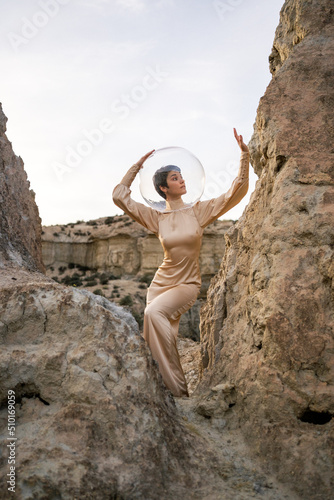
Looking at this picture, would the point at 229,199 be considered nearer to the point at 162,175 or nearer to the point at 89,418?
the point at 162,175

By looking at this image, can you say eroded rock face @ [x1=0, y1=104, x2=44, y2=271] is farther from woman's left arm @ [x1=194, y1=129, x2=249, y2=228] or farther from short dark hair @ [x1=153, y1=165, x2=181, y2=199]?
woman's left arm @ [x1=194, y1=129, x2=249, y2=228]

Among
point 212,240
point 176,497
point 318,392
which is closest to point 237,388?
point 318,392

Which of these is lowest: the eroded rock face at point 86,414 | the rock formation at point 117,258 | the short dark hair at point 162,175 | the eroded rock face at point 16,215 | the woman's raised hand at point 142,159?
the rock formation at point 117,258

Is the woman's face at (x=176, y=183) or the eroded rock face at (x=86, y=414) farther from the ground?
the woman's face at (x=176, y=183)

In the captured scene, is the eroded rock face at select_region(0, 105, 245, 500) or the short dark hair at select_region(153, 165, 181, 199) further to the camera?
the short dark hair at select_region(153, 165, 181, 199)

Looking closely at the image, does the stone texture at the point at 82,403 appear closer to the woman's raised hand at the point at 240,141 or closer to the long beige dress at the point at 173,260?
the long beige dress at the point at 173,260

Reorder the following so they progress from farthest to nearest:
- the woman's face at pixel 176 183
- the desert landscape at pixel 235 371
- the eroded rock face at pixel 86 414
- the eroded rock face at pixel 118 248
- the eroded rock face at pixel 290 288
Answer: the eroded rock face at pixel 118 248 < the woman's face at pixel 176 183 < the eroded rock face at pixel 290 288 < the desert landscape at pixel 235 371 < the eroded rock face at pixel 86 414

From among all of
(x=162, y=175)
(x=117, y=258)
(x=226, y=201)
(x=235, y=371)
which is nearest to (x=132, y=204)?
(x=162, y=175)

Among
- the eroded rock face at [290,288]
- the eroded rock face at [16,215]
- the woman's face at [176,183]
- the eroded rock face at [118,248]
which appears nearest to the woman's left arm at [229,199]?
the eroded rock face at [290,288]

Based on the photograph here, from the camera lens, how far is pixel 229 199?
4637 mm

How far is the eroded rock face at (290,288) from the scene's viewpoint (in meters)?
3.14

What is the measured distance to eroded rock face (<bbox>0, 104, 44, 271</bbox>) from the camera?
5.14 m

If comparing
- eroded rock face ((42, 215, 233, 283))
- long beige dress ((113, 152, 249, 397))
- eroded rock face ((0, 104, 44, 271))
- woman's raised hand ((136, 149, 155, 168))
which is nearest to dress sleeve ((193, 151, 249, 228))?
long beige dress ((113, 152, 249, 397))

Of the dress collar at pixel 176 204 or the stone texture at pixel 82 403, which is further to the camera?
the dress collar at pixel 176 204
